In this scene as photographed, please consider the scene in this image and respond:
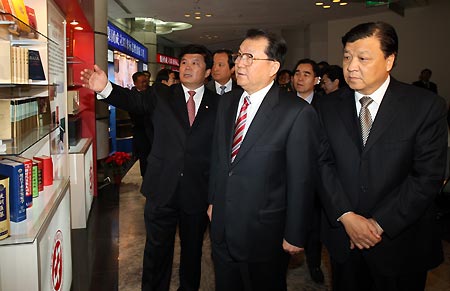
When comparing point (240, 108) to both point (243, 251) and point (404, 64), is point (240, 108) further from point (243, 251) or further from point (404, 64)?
point (404, 64)

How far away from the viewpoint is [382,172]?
1951mm

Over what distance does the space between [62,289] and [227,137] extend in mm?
1645

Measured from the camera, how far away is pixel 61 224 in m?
2.90

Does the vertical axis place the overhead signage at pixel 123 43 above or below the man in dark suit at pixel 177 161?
above

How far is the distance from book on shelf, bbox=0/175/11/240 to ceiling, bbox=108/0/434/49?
336 inches

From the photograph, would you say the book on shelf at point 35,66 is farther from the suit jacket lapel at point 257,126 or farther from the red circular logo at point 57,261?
the suit jacket lapel at point 257,126

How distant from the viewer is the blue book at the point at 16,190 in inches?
87.2

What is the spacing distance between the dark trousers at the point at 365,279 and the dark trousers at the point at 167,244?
1.07 m

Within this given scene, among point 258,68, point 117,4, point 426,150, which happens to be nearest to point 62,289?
point 258,68

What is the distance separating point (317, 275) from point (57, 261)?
6.31 ft

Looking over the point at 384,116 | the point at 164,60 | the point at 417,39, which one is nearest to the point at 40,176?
the point at 384,116

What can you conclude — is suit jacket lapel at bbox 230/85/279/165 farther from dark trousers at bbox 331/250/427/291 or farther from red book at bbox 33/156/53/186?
red book at bbox 33/156/53/186

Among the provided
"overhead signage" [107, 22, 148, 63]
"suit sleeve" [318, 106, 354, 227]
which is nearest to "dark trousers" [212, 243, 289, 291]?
"suit sleeve" [318, 106, 354, 227]

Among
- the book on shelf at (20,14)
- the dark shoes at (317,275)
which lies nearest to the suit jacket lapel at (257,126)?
the book on shelf at (20,14)
